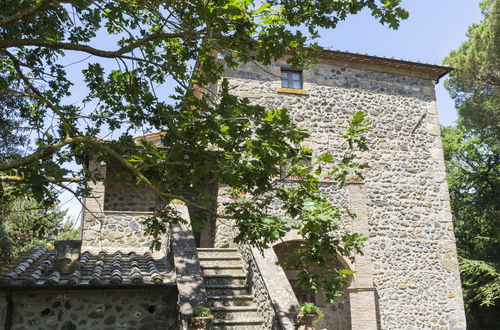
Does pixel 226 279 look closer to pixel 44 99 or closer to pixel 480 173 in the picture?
pixel 44 99

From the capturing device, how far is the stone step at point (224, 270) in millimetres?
8777

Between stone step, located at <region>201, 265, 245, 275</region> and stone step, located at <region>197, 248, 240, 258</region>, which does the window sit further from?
stone step, located at <region>201, 265, 245, 275</region>

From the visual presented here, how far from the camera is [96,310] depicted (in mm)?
7016

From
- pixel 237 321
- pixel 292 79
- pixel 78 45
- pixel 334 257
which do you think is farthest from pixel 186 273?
pixel 292 79

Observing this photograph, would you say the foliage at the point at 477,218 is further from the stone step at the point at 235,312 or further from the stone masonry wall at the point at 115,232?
the stone masonry wall at the point at 115,232

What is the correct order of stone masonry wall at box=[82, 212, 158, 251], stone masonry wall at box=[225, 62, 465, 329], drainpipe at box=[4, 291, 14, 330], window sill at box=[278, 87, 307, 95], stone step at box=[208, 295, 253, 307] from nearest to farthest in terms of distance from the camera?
drainpipe at box=[4, 291, 14, 330] → stone step at box=[208, 295, 253, 307] → stone masonry wall at box=[82, 212, 158, 251] → stone masonry wall at box=[225, 62, 465, 329] → window sill at box=[278, 87, 307, 95]

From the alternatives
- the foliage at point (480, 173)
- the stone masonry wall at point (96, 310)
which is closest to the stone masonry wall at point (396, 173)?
the foliage at point (480, 173)

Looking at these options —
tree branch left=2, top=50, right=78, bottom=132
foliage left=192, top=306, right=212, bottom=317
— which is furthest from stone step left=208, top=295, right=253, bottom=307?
tree branch left=2, top=50, right=78, bottom=132

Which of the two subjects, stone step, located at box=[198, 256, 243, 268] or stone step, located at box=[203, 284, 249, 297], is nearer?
stone step, located at box=[203, 284, 249, 297]

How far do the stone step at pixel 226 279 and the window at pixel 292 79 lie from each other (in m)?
6.31

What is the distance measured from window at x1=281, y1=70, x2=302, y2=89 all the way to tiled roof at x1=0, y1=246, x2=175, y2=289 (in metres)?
6.37

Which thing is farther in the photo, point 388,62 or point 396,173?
point 388,62

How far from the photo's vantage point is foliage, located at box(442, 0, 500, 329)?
1605 centimetres

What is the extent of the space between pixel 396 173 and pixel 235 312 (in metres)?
7.32
